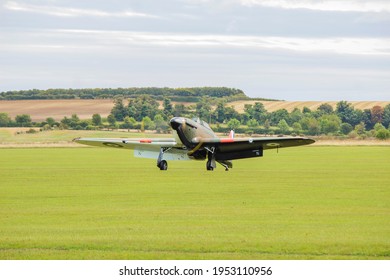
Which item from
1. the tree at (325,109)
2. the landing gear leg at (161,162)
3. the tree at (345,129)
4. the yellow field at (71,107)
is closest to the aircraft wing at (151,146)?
the landing gear leg at (161,162)

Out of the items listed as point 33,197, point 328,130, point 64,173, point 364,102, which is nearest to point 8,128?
point 328,130

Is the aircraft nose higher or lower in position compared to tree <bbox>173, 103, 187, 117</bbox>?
lower

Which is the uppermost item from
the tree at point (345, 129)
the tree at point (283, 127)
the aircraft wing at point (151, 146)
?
the aircraft wing at point (151, 146)

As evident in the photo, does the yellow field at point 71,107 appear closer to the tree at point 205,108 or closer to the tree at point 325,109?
the tree at point 325,109

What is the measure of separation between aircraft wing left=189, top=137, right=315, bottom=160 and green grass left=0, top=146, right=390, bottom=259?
5.34 ft

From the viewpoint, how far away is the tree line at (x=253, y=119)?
311 ft

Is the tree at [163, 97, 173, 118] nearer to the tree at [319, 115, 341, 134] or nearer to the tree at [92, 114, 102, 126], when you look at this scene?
the tree at [92, 114, 102, 126]

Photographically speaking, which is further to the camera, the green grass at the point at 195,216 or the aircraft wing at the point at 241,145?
the aircraft wing at the point at 241,145

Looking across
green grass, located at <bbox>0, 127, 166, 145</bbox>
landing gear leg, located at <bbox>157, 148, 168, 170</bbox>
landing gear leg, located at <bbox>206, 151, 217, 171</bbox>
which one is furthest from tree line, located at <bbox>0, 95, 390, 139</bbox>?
landing gear leg, located at <bbox>206, 151, 217, 171</bbox>

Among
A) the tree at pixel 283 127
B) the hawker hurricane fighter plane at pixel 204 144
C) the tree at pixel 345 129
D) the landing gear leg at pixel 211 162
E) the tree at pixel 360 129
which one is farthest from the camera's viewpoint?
the tree at pixel 345 129

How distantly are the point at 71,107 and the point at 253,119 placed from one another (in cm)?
2957

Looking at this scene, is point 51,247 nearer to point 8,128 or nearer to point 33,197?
point 33,197

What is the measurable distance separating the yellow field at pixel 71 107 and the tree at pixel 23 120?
28.0 inches

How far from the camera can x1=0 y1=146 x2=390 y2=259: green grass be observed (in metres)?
15.2
